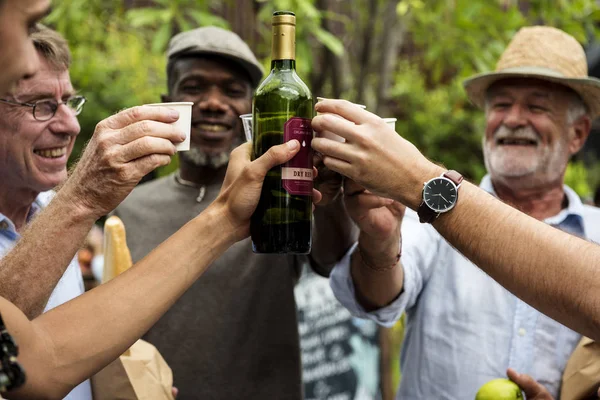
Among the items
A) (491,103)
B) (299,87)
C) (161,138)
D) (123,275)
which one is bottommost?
(123,275)

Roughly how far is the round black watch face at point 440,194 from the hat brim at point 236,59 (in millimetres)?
1614

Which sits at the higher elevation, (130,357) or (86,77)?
(86,77)

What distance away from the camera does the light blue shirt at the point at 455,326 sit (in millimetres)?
2867

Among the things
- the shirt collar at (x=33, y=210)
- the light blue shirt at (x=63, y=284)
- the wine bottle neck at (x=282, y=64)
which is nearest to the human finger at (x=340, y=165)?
the wine bottle neck at (x=282, y=64)

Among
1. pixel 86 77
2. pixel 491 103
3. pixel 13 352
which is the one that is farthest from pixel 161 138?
pixel 86 77

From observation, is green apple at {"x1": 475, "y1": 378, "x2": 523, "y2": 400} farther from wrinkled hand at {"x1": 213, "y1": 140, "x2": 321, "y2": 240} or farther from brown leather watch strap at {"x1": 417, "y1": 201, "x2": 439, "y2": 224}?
wrinkled hand at {"x1": 213, "y1": 140, "x2": 321, "y2": 240}

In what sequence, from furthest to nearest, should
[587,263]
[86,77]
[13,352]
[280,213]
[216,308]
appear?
[86,77] → [216,308] → [280,213] → [587,263] → [13,352]

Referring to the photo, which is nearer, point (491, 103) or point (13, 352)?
point (13, 352)

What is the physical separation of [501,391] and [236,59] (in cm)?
187

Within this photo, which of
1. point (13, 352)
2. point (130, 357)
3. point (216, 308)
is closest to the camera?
point (13, 352)

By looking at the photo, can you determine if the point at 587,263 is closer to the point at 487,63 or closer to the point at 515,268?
the point at 515,268

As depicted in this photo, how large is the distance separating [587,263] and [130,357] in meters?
1.47

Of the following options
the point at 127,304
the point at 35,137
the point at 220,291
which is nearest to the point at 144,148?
the point at 127,304

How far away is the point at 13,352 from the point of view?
61.2 inches
